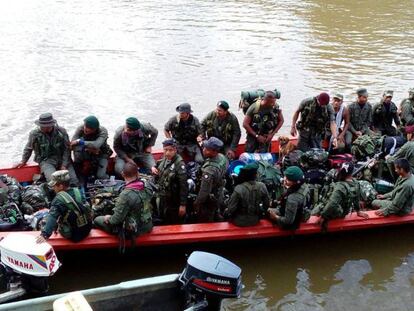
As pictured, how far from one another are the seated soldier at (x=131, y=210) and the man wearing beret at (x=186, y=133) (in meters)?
1.99

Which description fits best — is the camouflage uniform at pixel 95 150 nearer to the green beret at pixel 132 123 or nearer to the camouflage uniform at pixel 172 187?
the green beret at pixel 132 123

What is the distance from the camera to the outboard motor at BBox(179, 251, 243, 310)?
4.89 metres

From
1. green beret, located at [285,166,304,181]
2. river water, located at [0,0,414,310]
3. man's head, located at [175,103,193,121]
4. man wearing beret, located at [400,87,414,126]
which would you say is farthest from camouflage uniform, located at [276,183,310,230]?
man wearing beret, located at [400,87,414,126]

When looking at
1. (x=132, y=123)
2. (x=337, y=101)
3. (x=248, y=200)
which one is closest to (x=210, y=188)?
(x=248, y=200)

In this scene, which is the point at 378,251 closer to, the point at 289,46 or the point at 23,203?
the point at 23,203

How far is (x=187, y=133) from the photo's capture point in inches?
313

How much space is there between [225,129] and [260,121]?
1.91 ft

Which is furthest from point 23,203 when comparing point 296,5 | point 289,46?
point 296,5

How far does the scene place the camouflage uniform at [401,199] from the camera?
22.5 ft

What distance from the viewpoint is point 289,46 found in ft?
59.2

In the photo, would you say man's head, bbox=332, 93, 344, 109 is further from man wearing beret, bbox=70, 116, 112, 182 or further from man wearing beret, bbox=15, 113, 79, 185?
man wearing beret, bbox=15, 113, 79, 185

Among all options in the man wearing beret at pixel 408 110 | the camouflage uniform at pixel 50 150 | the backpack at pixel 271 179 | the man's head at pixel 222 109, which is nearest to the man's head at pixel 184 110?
the man's head at pixel 222 109

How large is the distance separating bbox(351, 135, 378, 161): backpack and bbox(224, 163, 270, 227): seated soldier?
8.43 ft

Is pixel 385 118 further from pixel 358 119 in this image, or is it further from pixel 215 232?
pixel 215 232
